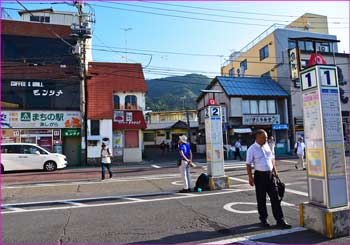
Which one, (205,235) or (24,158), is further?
(24,158)

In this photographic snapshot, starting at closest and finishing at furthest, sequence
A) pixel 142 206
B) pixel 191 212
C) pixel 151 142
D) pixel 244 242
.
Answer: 1. pixel 244 242
2. pixel 191 212
3. pixel 142 206
4. pixel 151 142

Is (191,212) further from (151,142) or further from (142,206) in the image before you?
(151,142)

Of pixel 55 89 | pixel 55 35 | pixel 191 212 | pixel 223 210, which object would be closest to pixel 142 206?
pixel 191 212

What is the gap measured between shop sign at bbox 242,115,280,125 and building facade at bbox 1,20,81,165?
1555cm

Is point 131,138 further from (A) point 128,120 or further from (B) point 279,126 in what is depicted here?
(B) point 279,126

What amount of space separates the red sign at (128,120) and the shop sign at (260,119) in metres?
10.1

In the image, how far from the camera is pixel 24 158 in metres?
17.8

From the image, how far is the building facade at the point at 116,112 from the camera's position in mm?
23453

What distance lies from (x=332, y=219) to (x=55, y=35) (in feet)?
82.0

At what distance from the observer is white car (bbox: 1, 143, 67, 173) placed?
1759 centimetres

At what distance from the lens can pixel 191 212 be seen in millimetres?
Result: 6645

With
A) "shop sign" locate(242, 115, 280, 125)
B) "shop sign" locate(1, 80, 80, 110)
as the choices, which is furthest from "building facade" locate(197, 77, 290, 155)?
"shop sign" locate(1, 80, 80, 110)

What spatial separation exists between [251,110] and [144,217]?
23918 millimetres

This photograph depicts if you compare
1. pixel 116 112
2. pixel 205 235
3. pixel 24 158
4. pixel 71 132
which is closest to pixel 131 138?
pixel 116 112
